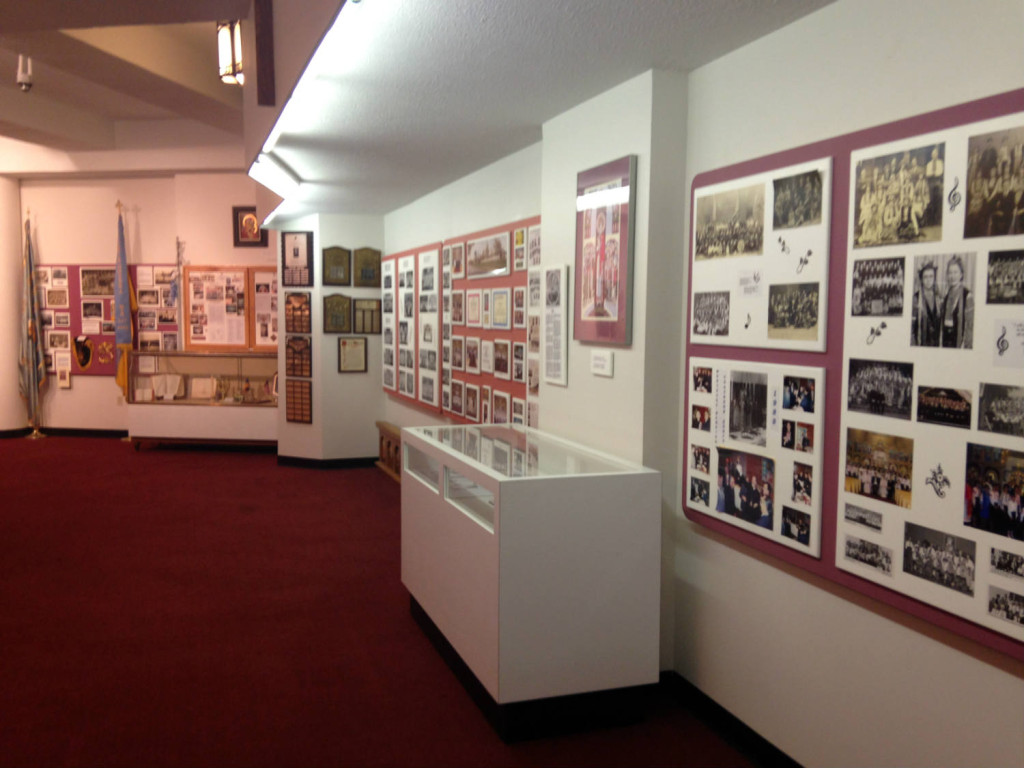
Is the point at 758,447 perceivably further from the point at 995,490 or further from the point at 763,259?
the point at 995,490

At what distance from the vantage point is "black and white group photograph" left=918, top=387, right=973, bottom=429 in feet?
7.00

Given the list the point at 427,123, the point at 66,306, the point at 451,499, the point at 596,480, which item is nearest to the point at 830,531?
the point at 596,480

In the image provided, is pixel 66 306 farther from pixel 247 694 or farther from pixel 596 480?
pixel 596 480

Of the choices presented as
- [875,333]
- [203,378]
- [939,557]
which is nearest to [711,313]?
[875,333]

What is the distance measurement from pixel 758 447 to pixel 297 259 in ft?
22.4

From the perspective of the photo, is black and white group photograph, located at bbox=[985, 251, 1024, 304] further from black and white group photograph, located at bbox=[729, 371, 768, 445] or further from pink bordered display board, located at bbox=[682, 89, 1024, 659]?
black and white group photograph, located at bbox=[729, 371, 768, 445]

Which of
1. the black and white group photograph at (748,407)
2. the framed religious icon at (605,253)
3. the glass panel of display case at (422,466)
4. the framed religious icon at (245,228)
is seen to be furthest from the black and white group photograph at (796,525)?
the framed religious icon at (245,228)

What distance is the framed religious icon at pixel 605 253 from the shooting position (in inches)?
135

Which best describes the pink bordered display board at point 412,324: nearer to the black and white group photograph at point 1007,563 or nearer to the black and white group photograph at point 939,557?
the black and white group photograph at point 939,557

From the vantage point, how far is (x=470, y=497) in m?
3.49

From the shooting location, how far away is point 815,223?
8.61 feet

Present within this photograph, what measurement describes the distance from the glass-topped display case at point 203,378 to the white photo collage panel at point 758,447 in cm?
756

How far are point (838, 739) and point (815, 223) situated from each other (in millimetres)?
1722

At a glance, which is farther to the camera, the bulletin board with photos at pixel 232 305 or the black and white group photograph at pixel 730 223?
the bulletin board with photos at pixel 232 305
